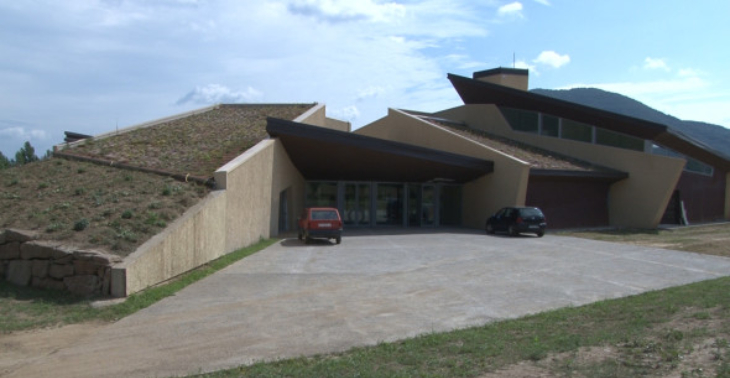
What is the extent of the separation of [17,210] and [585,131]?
2867 centimetres

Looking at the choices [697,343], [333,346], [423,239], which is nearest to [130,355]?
[333,346]

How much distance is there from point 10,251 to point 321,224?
35.4 feet

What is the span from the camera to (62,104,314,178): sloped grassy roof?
1873 centimetres

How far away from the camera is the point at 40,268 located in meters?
10.7

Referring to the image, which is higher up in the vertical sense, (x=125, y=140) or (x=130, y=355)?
(x=125, y=140)

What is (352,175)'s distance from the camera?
29672mm

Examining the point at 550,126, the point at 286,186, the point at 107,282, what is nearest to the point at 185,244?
the point at 107,282

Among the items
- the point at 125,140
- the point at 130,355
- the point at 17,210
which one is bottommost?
the point at 130,355

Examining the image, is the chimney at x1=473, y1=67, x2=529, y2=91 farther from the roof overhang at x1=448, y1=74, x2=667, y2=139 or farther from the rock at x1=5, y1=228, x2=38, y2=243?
the rock at x1=5, y1=228, x2=38, y2=243

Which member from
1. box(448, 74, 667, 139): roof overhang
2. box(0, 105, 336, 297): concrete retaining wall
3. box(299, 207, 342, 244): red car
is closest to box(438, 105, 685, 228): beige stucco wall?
box(448, 74, 667, 139): roof overhang

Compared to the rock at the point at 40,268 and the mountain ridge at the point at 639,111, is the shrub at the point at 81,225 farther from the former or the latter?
the mountain ridge at the point at 639,111

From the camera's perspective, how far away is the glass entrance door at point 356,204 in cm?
3095

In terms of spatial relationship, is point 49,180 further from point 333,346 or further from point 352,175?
point 352,175

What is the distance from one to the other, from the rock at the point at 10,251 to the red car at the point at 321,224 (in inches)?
411
